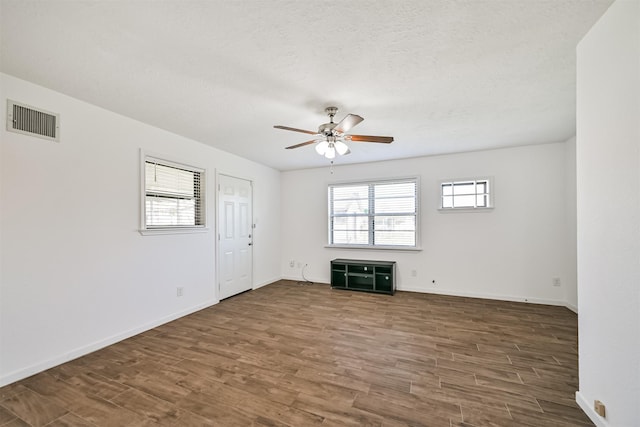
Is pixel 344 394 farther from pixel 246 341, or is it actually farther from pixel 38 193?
pixel 38 193

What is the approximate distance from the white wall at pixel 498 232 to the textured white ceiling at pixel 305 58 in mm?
Result: 1241

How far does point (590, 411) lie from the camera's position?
67.9 inches

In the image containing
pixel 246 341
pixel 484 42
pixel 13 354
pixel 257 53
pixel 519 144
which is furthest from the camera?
pixel 519 144

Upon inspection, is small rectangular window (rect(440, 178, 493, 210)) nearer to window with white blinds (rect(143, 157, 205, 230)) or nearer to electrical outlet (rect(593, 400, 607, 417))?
electrical outlet (rect(593, 400, 607, 417))

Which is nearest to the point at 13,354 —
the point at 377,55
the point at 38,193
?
the point at 38,193

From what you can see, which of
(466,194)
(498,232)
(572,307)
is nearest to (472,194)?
(466,194)

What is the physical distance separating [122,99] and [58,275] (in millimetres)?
1810

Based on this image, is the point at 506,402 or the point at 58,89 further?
the point at 58,89

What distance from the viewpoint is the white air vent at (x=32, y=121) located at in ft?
7.21

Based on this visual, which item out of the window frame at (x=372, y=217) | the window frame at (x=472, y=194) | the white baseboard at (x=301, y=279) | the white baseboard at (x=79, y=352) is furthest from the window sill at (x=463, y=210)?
the white baseboard at (x=79, y=352)

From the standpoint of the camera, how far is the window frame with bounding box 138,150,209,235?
3172 millimetres

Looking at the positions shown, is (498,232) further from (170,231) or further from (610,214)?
(170,231)

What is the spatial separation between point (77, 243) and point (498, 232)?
18.9ft

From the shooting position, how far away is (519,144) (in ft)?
13.7
